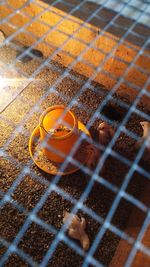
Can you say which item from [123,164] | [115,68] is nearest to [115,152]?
[123,164]

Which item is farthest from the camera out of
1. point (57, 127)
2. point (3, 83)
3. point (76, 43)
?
point (3, 83)

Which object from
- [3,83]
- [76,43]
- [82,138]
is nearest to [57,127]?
[82,138]

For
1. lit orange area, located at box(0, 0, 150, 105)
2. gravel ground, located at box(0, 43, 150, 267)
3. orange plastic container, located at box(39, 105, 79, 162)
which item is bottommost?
gravel ground, located at box(0, 43, 150, 267)

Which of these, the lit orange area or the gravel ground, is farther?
the lit orange area

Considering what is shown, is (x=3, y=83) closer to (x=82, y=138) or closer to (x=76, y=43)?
(x=76, y=43)

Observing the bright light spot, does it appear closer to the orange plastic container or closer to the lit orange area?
the lit orange area

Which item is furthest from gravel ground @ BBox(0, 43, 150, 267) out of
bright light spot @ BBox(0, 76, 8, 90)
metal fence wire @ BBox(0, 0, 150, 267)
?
bright light spot @ BBox(0, 76, 8, 90)
